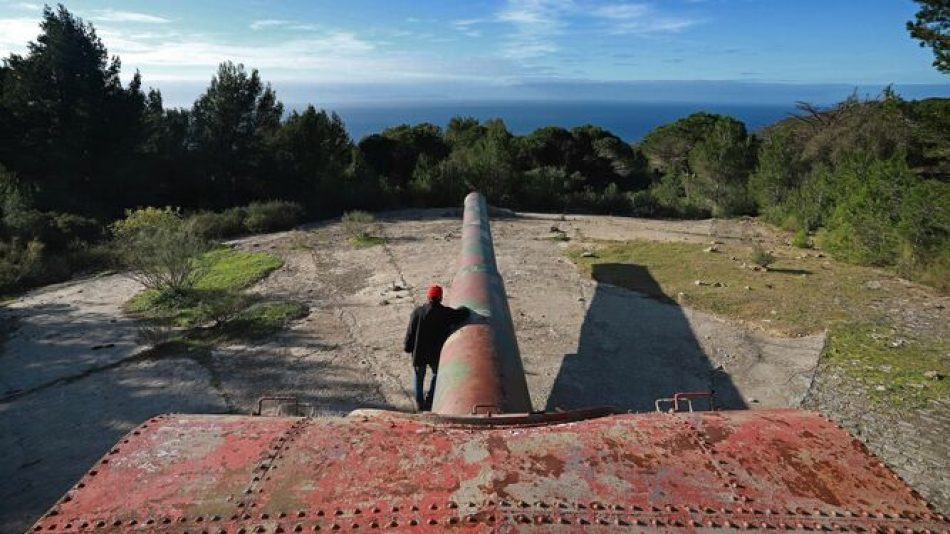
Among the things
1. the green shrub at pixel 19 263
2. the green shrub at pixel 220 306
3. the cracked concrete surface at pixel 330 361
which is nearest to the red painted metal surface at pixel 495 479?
the cracked concrete surface at pixel 330 361

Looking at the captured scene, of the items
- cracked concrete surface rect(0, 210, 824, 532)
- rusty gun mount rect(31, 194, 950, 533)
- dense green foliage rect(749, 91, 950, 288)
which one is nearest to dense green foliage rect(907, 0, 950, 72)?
dense green foliage rect(749, 91, 950, 288)

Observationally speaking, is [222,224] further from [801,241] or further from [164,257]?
[801,241]

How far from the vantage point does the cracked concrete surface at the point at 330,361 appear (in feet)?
21.8

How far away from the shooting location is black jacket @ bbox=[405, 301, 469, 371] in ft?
18.7

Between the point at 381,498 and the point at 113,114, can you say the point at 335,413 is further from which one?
the point at 113,114

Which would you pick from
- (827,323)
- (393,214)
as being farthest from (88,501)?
(393,214)

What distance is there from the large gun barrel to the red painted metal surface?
0.94m

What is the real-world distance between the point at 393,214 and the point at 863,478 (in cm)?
1893

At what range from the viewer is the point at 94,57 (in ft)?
69.8

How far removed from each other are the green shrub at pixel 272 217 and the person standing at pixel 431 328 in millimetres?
13638

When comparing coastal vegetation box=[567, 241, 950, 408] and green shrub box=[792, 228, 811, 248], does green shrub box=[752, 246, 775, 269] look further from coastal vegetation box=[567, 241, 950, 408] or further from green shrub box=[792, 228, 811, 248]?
green shrub box=[792, 228, 811, 248]

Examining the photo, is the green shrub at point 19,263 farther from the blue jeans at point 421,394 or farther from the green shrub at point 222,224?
the blue jeans at point 421,394

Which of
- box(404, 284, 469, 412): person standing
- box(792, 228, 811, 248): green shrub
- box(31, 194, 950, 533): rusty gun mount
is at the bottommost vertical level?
box(792, 228, 811, 248): green shrub

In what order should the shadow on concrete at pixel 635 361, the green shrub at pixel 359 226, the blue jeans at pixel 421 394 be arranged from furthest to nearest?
the green shrub at pixel 359 226 < the shadow on concrete at pixel 635 361 < the blue jeans at pixel 421 394
